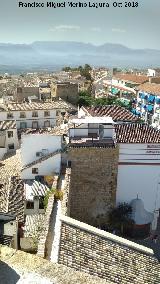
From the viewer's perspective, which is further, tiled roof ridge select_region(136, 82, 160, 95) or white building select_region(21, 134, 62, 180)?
tiled roof ridge select_region(136, 82, 160, 95)

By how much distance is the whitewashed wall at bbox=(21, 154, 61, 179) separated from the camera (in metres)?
30.0

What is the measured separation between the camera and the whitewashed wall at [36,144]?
3078 cm

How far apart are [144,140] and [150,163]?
1.78 m

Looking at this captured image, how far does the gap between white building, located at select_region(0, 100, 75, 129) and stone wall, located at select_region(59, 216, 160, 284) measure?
39.6 m

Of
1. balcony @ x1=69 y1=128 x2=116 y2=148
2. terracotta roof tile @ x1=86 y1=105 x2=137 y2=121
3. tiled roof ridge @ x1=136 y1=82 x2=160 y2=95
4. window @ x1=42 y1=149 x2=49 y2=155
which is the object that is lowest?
window @ x1=42 y1=149 x2=49 y2=155

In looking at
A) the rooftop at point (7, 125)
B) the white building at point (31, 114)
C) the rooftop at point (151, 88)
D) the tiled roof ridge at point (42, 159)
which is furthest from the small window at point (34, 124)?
the rooftop at point (151, 88)

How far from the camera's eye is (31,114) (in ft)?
180

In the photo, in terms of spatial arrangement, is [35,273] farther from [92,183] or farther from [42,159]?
[42,159]

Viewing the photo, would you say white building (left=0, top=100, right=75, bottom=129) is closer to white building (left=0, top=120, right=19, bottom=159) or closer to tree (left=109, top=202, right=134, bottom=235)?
white building (left=0, top=120, right=19, bottom=159)

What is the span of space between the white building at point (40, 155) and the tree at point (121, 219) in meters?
5.28

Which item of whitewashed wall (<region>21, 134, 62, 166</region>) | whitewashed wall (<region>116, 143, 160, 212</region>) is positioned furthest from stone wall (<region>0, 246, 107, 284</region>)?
whitewashed wall (<region>21, 134, 62, 166</region>)

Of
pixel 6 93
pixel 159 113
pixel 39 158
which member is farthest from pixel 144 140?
pixel 6 93

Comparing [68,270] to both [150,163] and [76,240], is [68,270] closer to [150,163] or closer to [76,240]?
[76,240]

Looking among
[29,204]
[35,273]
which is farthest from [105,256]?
[29,204]
